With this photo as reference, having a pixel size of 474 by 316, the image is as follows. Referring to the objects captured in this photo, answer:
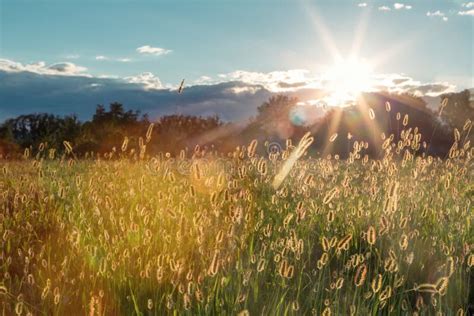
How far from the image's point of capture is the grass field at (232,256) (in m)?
2.61

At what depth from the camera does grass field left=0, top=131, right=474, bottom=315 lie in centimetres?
261

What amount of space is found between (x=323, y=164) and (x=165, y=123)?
61.0 feet

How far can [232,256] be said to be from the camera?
303 centimetres

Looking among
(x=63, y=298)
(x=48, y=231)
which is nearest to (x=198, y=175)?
(x=63, y=298)

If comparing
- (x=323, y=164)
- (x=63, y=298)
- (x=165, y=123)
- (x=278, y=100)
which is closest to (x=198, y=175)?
(x=63, y=298)

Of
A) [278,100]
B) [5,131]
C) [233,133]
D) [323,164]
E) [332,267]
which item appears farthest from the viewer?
[278,100]

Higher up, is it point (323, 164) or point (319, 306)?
point (323, 164)

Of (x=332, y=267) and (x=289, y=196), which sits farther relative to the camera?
(x=289, y=196)

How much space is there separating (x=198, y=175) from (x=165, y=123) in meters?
20.7

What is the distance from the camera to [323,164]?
4.93 meters

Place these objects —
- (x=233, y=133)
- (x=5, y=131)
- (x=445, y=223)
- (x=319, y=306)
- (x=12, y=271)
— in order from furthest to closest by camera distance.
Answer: (x=233, y=133), (x=5, y=131), (x=445, y=223), (x=12, y=271), (x=319, y=306)

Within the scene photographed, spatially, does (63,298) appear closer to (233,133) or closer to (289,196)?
(289,196)

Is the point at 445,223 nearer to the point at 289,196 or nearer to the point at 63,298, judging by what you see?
the point at 289,196

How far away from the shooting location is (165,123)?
75.8 feet
